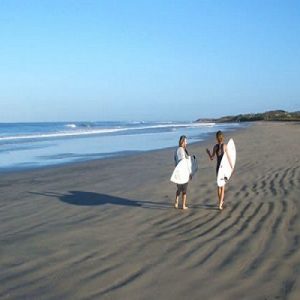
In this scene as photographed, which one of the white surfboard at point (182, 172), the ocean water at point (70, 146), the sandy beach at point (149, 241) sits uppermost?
the white surfboard at point (182, 172)

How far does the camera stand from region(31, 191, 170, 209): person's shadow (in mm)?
9109

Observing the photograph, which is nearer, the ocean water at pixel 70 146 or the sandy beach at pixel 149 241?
the sandy beach at pixel 149 241

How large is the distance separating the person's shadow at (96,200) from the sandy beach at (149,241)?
21 mm

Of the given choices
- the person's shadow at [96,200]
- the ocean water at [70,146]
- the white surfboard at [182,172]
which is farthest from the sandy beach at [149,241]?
the ocean water at [70,146]

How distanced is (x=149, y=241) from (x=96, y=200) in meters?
3.58

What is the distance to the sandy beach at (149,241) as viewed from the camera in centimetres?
453

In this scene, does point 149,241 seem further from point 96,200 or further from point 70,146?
point 70,146

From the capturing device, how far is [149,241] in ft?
20.6

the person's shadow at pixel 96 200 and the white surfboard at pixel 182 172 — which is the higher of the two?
the white surfboard at pixel 182 172

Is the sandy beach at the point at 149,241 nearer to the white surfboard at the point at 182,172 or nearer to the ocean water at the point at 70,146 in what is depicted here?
the white surfboard at the point at 182,172

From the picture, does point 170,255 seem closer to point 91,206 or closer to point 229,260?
point 229,260

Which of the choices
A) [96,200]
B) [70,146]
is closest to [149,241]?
[96,200]

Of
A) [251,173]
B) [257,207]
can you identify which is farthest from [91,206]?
[251,173]

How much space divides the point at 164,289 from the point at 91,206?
4762 millimetres
